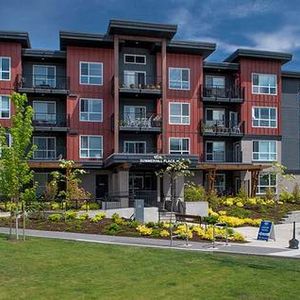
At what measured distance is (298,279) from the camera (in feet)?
38.7

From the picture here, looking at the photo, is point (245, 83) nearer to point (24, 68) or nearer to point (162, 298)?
point (24, 68)

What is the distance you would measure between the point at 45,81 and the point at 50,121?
348 centimetres

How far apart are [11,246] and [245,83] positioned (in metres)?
A: 32.7

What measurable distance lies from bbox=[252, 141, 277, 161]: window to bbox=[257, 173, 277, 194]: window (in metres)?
1.54

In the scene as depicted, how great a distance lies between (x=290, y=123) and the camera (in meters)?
48.5

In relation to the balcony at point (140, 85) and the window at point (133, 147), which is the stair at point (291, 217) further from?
the balcony at point (140, 85)

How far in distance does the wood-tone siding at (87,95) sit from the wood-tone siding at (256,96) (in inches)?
478

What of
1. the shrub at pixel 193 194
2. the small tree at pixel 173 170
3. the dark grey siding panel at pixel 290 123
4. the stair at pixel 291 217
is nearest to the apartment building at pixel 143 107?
the shrub at pixel 193 194

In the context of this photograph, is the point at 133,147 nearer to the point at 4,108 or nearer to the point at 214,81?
the point at 214,81

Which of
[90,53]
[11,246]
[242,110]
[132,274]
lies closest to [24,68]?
[90,53]

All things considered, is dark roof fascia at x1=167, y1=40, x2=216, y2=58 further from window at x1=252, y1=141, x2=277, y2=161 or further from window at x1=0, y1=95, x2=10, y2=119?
window at x1=0, y1=95, x2=10, y2=119

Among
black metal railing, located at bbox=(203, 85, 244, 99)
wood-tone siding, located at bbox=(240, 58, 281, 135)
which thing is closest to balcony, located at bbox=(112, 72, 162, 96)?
black metal railing, located at bbox=(203, 85, 244, 99)

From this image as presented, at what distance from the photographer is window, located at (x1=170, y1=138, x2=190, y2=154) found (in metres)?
42.2

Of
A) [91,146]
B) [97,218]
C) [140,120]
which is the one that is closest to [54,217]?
[97,218]
